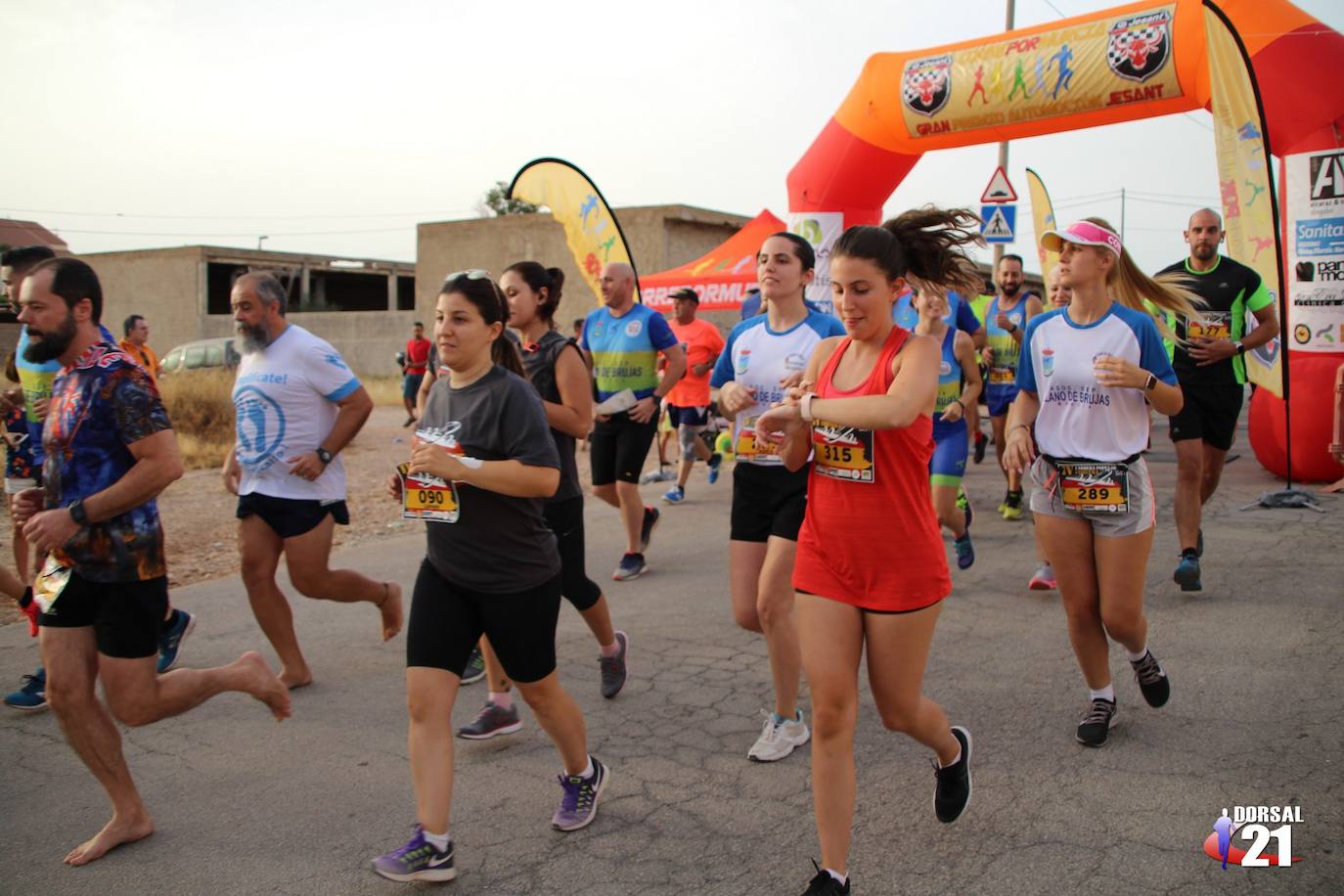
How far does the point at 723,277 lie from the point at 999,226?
17.6 feet

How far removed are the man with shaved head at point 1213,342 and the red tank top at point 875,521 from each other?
4119 mm

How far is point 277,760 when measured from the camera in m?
4.26

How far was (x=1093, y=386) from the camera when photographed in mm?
4277

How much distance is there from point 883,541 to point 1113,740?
1822 mm

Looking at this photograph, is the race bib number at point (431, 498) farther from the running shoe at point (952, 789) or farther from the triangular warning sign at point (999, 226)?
the triangular warning sign at point (999, 226)

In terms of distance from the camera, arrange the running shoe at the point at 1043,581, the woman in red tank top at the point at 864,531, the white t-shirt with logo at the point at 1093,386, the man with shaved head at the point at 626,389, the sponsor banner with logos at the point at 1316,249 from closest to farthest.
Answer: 1. the woman in red tank top at the point at 864,531
2. the white t-shirt with logo at the point at 1093,386
3. the running shoe at the point at 1043,581
4. the man with shaved head at the point at 626,389
5. the sponsor banner with logos at the point at 1316,249

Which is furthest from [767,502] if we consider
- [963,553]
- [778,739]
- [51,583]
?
[963,553]

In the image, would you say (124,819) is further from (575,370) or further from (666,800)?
(575,370)

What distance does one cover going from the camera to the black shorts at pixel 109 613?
3463mm

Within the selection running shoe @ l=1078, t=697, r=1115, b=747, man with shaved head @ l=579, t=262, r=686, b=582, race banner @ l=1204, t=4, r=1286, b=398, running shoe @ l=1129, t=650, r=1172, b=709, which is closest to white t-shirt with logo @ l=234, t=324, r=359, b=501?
man with shaved head @ l=579, t=262, r=686, b=582

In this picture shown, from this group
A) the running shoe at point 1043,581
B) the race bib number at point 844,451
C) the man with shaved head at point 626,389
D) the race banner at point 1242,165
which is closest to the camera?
the race bib number at point 844,451

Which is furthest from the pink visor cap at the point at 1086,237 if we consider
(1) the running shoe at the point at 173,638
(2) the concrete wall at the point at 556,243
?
(2) the concrete wall at the point at 556,243

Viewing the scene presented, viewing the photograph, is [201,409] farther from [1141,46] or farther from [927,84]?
[1141,46]

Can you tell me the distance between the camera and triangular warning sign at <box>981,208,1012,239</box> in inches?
582
